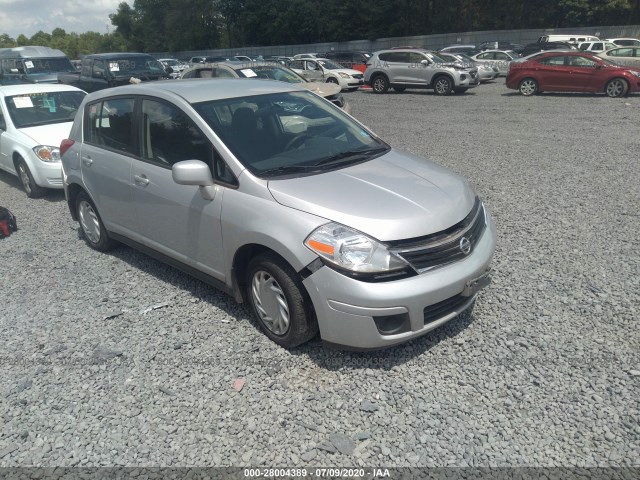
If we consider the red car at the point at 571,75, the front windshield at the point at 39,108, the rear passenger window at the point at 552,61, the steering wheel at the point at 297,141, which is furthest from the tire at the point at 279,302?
the rear passenger window at the point at 552,61

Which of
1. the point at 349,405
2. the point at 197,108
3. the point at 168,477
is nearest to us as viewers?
the point at 168,477

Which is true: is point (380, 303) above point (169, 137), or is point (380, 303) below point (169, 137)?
below

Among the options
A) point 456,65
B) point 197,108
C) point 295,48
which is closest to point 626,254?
point 197,108

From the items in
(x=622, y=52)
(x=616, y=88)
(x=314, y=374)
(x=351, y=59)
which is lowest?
(x=616, y=88)

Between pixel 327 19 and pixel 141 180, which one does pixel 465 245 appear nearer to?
pixel 141 180

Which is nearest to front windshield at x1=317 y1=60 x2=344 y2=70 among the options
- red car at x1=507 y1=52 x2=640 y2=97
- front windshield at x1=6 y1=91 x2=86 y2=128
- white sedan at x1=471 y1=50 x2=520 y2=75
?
white sedan at x1=471 y1=50 x2=520 y2=75

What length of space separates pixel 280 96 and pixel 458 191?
5.96 feet

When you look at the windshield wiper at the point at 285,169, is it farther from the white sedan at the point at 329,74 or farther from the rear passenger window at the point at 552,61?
the white sedan at the point at 329,74

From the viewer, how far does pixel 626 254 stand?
198 inches

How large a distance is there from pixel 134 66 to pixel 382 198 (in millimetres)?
15533

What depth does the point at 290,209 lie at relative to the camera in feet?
11.3

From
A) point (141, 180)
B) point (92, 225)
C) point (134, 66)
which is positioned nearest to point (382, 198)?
point (141, 180)

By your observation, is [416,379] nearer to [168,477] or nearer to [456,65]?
Result: [168,477]

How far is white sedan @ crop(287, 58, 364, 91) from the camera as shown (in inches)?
904
